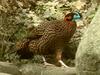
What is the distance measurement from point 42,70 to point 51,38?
0.57 m

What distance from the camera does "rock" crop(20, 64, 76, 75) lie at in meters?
5.33

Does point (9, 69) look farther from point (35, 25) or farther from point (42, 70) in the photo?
point (35, 25)

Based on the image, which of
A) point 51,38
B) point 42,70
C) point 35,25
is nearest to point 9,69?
point 42,70

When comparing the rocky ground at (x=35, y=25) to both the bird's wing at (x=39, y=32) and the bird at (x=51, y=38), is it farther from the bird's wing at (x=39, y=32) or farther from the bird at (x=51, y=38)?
the bird's wing at (x=39, y=32)

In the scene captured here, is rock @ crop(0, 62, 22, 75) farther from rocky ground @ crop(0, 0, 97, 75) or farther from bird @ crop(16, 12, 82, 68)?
bird @ crop(16, 12, 82, 68)

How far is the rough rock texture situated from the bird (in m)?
1.68

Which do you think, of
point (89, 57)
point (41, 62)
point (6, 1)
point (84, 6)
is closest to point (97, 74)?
point (89, 57)

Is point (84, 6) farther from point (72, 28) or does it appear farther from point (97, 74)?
point (97, 74)

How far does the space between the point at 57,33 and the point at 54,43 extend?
164mm

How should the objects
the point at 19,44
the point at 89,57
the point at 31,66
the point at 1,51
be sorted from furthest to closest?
the point at 1,51 → the point at 19,44 → the point at 31,66 → the point at 89,57

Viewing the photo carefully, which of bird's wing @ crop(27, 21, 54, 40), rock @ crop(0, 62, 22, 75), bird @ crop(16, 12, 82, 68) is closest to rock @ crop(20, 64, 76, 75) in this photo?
rock @ crop(0, 62, 22, 75)

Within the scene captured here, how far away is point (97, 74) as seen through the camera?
160 inches

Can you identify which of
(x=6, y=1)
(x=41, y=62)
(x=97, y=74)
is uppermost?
(x=6, y=1)

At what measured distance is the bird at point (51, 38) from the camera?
19.5 ft
